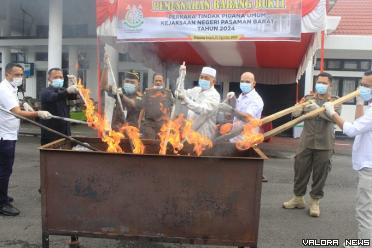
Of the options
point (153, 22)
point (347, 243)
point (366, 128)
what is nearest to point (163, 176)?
point (366, 128)

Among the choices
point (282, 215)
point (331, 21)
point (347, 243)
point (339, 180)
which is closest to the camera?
point (347, 243)

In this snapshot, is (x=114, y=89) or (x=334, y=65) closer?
(x=114, y=89)

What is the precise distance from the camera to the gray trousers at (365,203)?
11.4ft

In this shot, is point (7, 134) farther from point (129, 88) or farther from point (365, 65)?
point (365, 65)

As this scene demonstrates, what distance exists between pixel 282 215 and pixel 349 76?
361 inches

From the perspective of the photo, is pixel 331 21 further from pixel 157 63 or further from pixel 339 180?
pixel 339 180

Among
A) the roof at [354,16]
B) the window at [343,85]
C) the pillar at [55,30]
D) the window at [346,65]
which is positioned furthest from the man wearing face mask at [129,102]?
the roof at [354,16]

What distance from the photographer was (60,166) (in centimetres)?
313

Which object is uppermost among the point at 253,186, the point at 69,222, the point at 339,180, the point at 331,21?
the point at 331,21

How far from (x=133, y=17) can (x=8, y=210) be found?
3.94 metres

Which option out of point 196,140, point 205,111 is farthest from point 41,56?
point 196,140

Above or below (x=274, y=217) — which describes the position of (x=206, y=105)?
above

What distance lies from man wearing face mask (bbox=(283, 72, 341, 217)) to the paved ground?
0.32 metres

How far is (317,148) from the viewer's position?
15.4 ft
